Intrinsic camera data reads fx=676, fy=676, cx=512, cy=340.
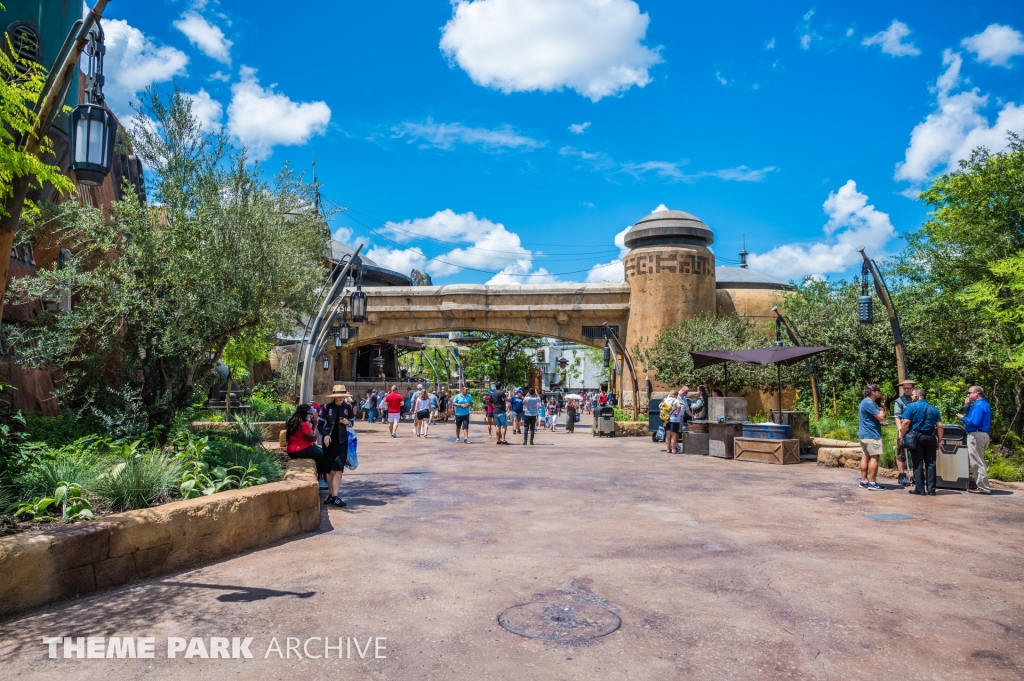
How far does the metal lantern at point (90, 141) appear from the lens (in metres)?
5.10

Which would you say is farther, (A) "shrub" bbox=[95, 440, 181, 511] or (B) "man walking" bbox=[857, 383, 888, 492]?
(B) "man walking" bbox=[857, 383, 888, 492]

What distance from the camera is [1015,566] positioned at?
19.1 feet

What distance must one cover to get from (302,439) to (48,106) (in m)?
4.55

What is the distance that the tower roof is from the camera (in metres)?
26.4

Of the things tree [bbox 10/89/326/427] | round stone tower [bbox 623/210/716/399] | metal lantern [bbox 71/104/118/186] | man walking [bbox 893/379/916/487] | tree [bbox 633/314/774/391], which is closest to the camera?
metal lantern [bbox 71/104/118/186]

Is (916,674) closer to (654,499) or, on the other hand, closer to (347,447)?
(654,499)

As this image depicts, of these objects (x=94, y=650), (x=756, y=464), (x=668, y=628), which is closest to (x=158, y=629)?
(x=94, y=650)

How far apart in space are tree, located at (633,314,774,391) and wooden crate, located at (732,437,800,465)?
791 cm

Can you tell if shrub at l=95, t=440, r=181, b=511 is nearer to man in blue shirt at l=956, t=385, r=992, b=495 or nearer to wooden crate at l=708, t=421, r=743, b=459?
man in blue shirt at l=956, t=385, r=992, b=495

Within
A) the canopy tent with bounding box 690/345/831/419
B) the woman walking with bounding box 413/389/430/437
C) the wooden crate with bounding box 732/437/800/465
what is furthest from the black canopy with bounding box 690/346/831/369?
the woman walking with bounding box 413/389/430/437

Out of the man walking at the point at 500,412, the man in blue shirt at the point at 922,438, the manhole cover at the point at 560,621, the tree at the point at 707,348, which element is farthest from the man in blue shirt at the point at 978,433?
the tree at the point at 707,348

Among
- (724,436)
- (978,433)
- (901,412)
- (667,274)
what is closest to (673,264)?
(667,274)

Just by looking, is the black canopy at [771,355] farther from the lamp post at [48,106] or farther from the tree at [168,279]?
the lamp post at [48,106]

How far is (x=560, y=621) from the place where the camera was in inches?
173
